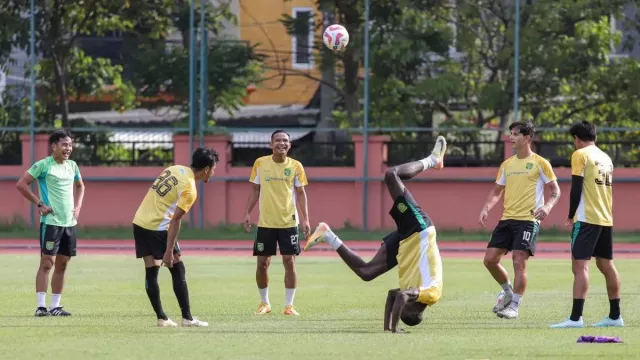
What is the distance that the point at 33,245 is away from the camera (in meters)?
28.2

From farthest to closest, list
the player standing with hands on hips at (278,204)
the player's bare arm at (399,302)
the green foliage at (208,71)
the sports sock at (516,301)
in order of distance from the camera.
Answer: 1. the green foliage at (208,71)
2. the player standing with hands on hips at (278,204)
3. the sports sock at (516,301)
4. the player's bare arm at (399,302)

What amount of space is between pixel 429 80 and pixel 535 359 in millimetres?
23734

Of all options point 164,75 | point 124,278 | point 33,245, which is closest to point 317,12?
point 164,75

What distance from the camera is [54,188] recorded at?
14820mm

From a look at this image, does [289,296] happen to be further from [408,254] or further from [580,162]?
[580,162]

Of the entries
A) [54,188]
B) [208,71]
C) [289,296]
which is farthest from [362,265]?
[208,71]

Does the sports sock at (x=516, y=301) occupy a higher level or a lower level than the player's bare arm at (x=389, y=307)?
lower

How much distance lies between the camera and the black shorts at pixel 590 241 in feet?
43.6

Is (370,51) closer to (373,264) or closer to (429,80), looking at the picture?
(429,80)

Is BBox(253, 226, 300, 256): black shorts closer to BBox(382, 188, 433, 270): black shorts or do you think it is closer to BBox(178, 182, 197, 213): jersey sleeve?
BBox(178, 182, 197, 213): jersey sleeve

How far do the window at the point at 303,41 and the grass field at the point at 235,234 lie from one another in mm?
4275

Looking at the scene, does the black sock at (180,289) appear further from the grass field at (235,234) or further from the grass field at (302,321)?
the grass field at (235,234)

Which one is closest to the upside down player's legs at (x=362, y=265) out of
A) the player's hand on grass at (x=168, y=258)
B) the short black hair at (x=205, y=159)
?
the short black hair at (x=205, y=159)

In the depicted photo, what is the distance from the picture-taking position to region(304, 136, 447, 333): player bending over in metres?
12.7
